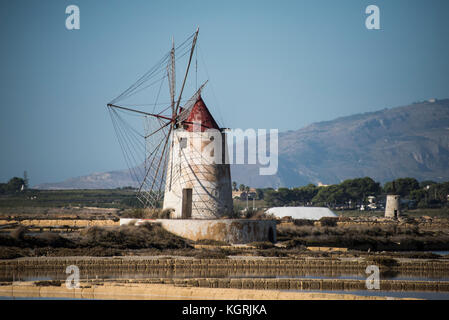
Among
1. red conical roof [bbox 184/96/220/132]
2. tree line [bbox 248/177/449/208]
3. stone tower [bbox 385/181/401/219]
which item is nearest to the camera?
red conical roof [bbox 184/96/220/132]

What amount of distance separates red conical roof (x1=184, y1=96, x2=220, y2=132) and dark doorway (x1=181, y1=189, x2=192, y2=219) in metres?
3.05

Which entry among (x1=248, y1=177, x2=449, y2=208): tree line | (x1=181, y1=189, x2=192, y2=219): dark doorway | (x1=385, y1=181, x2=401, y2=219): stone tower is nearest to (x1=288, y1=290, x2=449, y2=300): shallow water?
(x1=181, y1=189, x2=192, y2=219): dark doorway

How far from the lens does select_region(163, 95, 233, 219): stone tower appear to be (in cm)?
3014

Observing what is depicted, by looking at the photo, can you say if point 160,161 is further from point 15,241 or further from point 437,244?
point 437,244

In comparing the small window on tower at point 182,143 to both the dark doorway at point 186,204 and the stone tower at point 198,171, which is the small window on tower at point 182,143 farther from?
the dark doorway at point 186,204

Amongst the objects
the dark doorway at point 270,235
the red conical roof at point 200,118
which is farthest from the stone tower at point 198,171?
the dark doorway at point 270,235

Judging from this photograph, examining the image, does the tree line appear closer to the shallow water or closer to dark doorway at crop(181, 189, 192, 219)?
dark doorway at crop(181, 189, 192, 219)

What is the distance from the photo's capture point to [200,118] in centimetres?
3097

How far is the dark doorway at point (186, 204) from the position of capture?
99.0 feet

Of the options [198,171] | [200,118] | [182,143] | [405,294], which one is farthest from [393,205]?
[405,294]

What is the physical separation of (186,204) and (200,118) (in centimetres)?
430

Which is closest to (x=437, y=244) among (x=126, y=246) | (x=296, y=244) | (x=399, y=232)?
(x=399, y=232)
